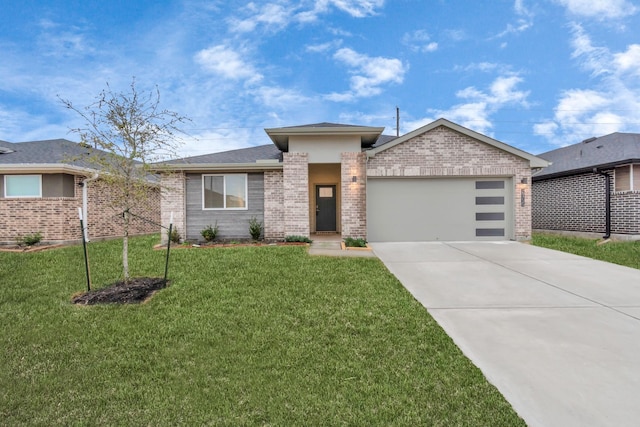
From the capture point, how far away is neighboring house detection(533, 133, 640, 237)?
11.3 m

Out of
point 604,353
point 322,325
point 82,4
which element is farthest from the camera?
point 82,4

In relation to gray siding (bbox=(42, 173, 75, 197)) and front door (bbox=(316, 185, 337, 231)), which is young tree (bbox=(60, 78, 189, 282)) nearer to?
gray siding (bbox=(42, 173, 75, 197))

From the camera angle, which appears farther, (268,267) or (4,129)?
(4,129)

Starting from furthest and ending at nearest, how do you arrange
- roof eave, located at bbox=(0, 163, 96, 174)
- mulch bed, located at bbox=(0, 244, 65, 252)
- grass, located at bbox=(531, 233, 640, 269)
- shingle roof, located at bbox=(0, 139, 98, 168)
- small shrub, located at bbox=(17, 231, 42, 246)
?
shingle roof, located at bbox=(0, 139, 98, 168), roof eave, located at bbox=(0, 163, 96, 174), small shrub, located at bbox=(17, 231, 42, 246), mulch bed, located at bbox=(0, 244, 65, 252), grass, located at bbox=(531, 233, 640, 269)

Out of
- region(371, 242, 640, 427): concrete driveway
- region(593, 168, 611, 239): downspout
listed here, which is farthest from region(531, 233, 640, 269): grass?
region(371, 242, 640, 427): concrete driveway

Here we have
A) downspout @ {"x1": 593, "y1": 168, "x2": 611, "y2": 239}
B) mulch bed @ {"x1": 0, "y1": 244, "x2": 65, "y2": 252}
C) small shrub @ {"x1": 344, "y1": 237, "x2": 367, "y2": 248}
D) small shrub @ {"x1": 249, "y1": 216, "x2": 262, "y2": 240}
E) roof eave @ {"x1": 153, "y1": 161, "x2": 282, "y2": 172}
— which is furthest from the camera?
downspout @ {"x1": 593, "y1": 168, "x2": 611, "y2": 239}

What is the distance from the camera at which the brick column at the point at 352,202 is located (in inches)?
423

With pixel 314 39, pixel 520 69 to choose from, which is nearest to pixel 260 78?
pixel 314 39

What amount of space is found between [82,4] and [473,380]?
17325 mm

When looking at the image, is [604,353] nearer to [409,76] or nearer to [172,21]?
[172,21]

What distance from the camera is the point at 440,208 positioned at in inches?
439

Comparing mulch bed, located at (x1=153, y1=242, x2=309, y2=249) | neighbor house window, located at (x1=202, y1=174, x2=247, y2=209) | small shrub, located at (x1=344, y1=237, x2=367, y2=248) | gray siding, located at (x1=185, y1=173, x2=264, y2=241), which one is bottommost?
mulch bed, located at (x1=153, y1=242, x2=309, y2=249)

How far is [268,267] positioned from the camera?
691cm

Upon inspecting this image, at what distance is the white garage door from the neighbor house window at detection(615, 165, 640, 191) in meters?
4.56
